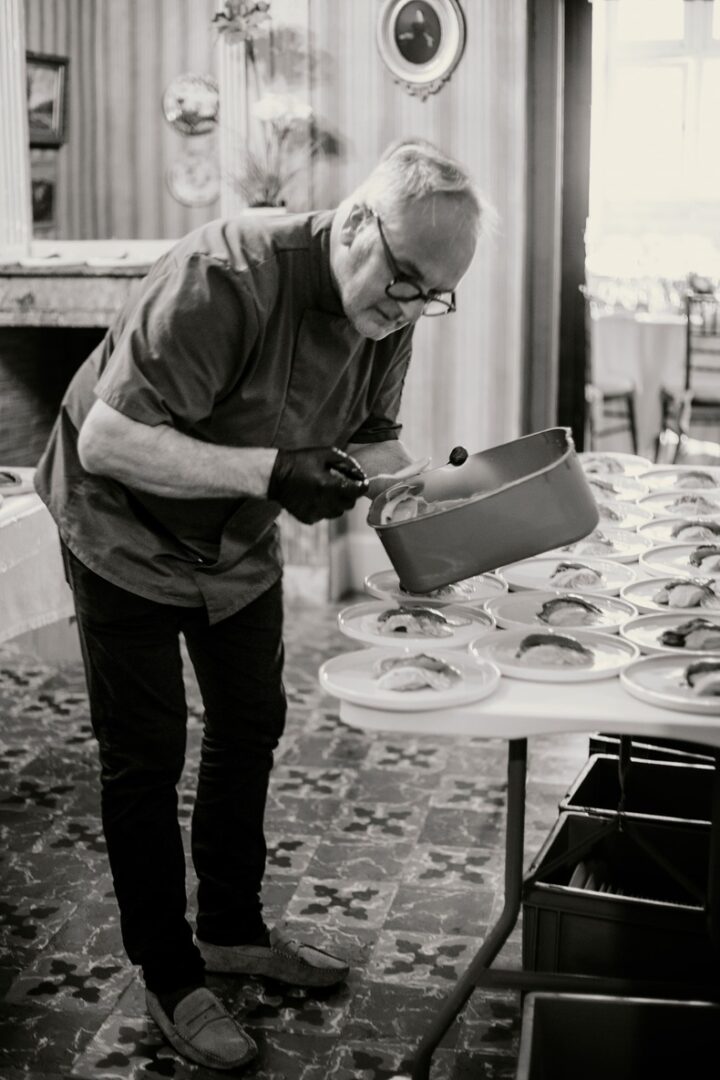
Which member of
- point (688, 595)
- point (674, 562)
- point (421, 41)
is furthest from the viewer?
point (421, 41)

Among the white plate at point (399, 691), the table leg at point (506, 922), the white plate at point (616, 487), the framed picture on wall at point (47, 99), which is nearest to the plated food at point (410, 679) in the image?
the white plate at point (399, 691)

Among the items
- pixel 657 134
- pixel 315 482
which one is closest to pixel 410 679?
pixel 315 482

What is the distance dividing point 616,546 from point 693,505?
1.19 feet

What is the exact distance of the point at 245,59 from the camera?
15.5 feet

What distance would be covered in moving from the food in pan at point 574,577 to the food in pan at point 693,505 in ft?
1.86

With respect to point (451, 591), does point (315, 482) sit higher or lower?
higher

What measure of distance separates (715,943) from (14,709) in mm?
2433

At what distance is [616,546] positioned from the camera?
2.45m

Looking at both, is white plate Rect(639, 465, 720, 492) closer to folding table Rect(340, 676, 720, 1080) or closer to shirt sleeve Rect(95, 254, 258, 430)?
folding table Rect(340, 676, 720, 1080)

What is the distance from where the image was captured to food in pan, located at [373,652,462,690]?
1.68 meters

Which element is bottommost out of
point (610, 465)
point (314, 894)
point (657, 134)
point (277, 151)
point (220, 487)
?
point (314, 894)

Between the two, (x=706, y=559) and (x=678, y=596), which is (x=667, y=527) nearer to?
(x=706, y=559)

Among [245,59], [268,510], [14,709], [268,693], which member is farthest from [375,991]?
[245,59]

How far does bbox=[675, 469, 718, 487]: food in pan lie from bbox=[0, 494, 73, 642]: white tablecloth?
4.94 feet
